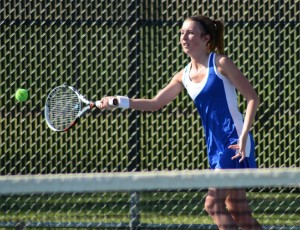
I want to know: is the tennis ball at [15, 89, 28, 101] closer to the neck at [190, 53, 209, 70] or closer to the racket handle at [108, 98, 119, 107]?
the racket handle at [108, 98, 119, 107]

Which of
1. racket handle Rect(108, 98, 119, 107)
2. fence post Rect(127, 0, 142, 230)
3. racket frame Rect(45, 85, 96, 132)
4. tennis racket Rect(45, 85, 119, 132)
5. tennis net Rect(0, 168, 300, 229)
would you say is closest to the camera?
racket handle Rect(108, 98, 119, 107)

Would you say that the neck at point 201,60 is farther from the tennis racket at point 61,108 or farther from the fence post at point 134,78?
the fence post at point 134,78

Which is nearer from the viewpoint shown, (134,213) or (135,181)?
(135,181)

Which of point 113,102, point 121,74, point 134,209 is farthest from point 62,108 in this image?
point 121,74

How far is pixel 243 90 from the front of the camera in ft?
16.1

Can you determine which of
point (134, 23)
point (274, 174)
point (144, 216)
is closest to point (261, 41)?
Result: point (134, 23)

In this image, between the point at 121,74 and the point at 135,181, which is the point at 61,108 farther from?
the point at 135,181

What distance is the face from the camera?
199 inches

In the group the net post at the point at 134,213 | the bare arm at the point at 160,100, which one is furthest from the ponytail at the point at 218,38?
the net post at the point at 134,213

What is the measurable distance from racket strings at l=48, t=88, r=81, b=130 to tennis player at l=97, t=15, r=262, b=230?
0.74m

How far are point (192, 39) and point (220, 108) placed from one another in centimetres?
37

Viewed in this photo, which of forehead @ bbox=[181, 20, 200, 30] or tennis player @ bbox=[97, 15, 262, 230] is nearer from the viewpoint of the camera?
tennis player @ bbox=[97, 15, 262, 230]

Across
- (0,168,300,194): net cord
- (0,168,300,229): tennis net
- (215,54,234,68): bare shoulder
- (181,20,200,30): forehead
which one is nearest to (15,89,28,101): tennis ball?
(0,168,300,229): tennis net

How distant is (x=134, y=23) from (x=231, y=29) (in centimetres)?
77
